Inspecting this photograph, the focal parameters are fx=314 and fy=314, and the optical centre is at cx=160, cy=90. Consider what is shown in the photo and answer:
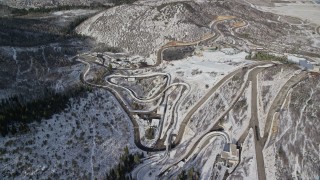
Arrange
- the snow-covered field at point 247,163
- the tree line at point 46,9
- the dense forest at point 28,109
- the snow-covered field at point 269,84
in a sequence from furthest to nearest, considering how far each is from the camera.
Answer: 1. the tree line at point 46,9
2. the dense forest at point 28,109
3. the snow-covered field at point 269,84
4. the snow-covered field at point 247,163

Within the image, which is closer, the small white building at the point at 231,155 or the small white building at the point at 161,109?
the small white building at the point at 231,155

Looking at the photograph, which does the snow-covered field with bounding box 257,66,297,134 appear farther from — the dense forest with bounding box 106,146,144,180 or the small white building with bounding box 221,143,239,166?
the dense forest with bounding box 106,146,144,180

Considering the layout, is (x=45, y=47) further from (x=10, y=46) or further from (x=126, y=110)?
(x=126, y=110)

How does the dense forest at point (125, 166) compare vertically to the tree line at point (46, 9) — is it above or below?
below

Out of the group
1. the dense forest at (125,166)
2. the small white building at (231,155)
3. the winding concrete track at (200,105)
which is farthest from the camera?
the winding concrete track at (200,105)

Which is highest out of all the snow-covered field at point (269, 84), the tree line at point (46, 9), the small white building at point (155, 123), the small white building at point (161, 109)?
the tree line at point (46, 9)

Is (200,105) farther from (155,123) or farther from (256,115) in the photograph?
(256,115)

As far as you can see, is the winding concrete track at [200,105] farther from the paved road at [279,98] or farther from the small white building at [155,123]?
the small white building at [155,123]

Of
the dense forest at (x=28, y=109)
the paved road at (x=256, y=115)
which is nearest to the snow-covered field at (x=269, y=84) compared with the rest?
the paved road at (x=256, y=115)
